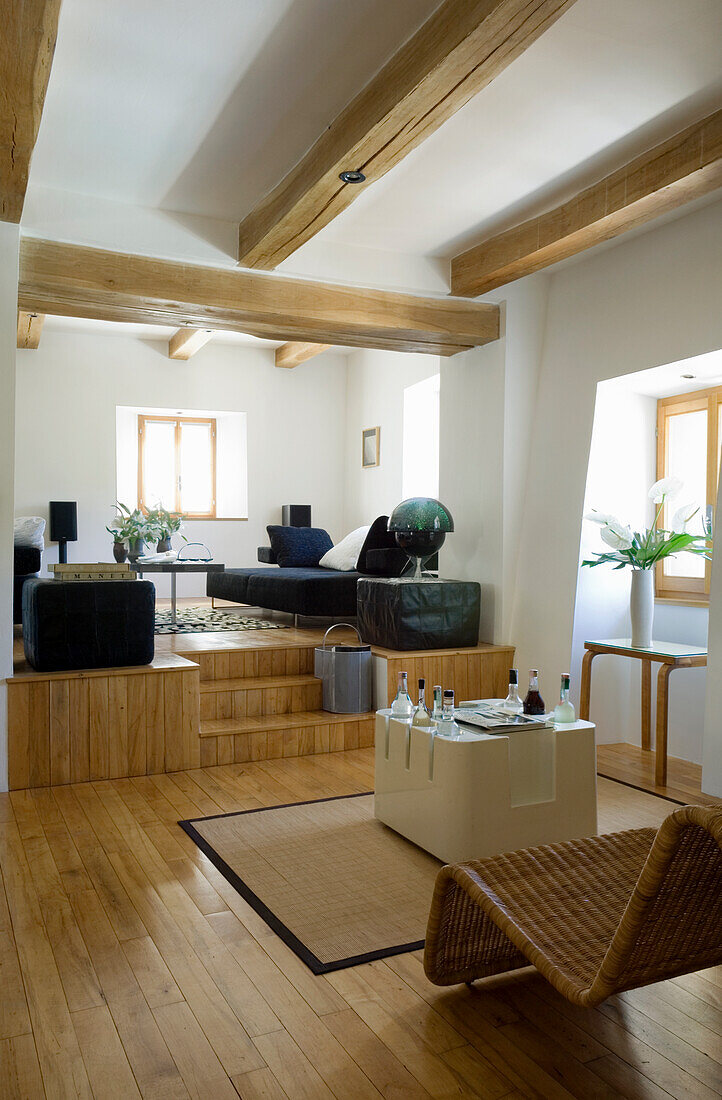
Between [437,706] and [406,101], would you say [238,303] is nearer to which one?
[406,101]

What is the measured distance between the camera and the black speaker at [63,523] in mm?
7691

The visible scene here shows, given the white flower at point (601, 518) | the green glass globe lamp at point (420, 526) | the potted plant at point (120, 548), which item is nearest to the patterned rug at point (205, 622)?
the potted plant at point (120, 548)

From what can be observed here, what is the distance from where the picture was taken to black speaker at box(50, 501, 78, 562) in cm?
769

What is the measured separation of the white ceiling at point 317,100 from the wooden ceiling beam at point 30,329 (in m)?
2.87

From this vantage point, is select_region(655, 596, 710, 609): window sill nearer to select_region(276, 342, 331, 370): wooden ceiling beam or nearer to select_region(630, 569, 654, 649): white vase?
select_region(630, 569, 654, 649): white vase

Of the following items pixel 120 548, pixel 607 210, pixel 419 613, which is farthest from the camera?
pixel 120 548

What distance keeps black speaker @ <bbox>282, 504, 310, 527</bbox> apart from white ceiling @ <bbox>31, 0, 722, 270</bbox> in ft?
14.4

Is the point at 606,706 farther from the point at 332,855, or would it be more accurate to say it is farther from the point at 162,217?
the point at 162,217

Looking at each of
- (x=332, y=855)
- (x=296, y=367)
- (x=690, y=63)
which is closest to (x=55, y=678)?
(x=332, y=855)

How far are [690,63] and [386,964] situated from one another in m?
2.92

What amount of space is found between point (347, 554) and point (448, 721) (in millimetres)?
3247

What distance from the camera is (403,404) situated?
758cm

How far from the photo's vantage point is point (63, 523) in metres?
7.69

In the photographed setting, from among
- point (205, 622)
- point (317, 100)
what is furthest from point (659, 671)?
point (205, 622)
